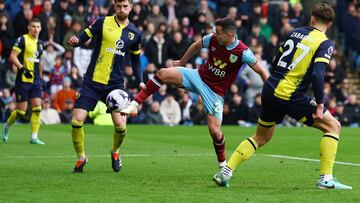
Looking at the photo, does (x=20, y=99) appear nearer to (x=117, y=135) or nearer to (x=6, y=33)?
(x=117, y=135)

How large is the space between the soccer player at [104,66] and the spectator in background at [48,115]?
46.5ft

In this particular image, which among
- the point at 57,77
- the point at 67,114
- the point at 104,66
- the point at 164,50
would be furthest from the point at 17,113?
the point at 164,50

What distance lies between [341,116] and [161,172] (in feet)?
61.2

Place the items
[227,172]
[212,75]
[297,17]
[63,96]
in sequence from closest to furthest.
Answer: [227,172], [212,75], [63,96], [297,17]

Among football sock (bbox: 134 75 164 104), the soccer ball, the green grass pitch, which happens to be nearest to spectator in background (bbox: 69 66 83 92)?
the green grass pitch

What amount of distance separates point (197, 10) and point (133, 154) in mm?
15680

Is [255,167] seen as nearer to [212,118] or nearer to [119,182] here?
[212,118]

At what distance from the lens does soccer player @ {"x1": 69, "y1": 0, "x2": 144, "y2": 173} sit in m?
13.6

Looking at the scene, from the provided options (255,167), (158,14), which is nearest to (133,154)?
(255,167)

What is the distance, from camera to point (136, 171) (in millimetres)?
13945

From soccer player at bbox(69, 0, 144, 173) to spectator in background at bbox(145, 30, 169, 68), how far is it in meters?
16.5

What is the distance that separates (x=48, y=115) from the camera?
28.2 meters

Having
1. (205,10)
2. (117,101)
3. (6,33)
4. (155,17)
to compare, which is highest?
(117,101)

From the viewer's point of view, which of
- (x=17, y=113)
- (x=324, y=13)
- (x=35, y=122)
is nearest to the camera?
(x=324, y=13)
